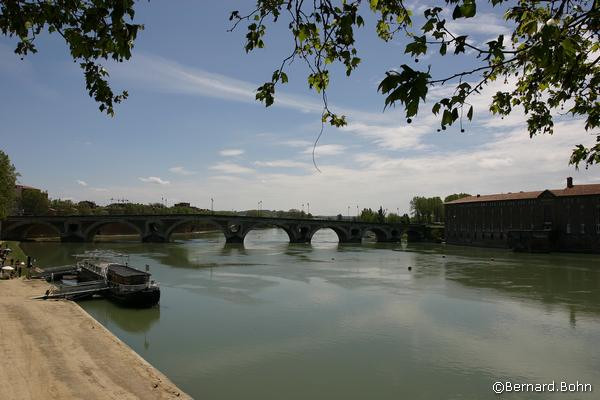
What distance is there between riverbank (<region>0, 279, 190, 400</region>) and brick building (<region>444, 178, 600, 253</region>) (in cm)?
8599

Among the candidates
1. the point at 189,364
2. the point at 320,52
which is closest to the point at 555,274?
the point at 189,364

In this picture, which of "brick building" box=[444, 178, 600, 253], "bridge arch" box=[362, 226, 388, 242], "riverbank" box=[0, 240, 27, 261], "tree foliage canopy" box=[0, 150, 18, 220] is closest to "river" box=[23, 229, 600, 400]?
"riverbank" box=[0, 240, 27, 261]

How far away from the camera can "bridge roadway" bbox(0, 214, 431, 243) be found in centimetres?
9920

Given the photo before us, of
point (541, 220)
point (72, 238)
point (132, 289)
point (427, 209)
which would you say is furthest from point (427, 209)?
point (132, 289)

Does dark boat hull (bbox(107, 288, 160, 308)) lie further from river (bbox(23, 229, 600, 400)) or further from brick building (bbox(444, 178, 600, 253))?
brick building (bbox(444, 178, 600, 253))

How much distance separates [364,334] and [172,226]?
88.6 metres

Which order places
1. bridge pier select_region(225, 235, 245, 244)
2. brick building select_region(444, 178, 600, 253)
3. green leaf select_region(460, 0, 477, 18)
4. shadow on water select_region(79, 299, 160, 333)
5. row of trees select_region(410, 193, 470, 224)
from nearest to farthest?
green leaf select_region(460, 0, 477, 18) → shadow on water select_region(79, 299, 160, 333) → brick building select_region(444, 178, 600, 253) → bridge pier select_region(225, 235, 245, 244) → row of trees select_region(410, 193, 470, 224)

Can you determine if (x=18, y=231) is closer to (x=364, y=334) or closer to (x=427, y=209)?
(x=364, y=334)

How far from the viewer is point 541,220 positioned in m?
92.8

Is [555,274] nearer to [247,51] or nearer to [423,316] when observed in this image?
[423,316]

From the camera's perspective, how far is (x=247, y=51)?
22.0ft

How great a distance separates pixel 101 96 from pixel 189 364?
610 inches

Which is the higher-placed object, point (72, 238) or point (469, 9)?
point (469, 9)

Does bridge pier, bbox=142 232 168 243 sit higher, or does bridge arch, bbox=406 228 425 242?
bridge arch, bbox=406 228 425 242
